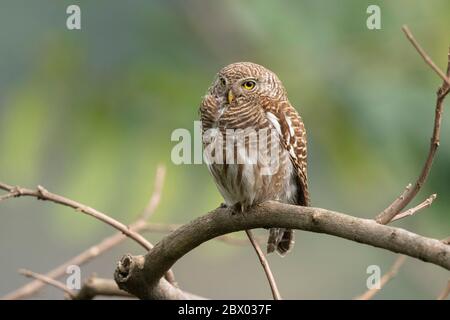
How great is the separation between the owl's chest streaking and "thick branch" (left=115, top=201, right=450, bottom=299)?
466 millimetres

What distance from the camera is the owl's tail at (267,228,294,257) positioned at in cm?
415

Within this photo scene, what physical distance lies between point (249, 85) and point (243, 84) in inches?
1.4

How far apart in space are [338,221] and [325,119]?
2.75 meters

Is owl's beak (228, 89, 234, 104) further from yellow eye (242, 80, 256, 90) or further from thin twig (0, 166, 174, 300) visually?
thin twig (0, 166, 174, 300)

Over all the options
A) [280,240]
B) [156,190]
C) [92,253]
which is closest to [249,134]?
[156,190]

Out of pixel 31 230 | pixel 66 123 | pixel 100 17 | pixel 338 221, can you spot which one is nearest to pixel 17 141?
pixel 66 123

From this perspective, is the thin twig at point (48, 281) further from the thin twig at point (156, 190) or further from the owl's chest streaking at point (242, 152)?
the owl's chest streaking at point (242, 152)

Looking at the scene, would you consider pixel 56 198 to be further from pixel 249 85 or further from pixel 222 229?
pixel 249 85

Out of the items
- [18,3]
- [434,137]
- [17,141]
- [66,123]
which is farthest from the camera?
[18,3]

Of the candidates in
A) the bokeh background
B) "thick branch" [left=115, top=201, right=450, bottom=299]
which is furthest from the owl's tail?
"thick branch" [left=115, top=201, right=450, bottom=299]

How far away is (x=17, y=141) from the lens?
421 centimetres

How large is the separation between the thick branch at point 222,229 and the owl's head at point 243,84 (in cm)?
75

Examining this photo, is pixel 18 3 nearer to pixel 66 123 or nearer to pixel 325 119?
pixel 66 123

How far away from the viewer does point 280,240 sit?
421 cm
